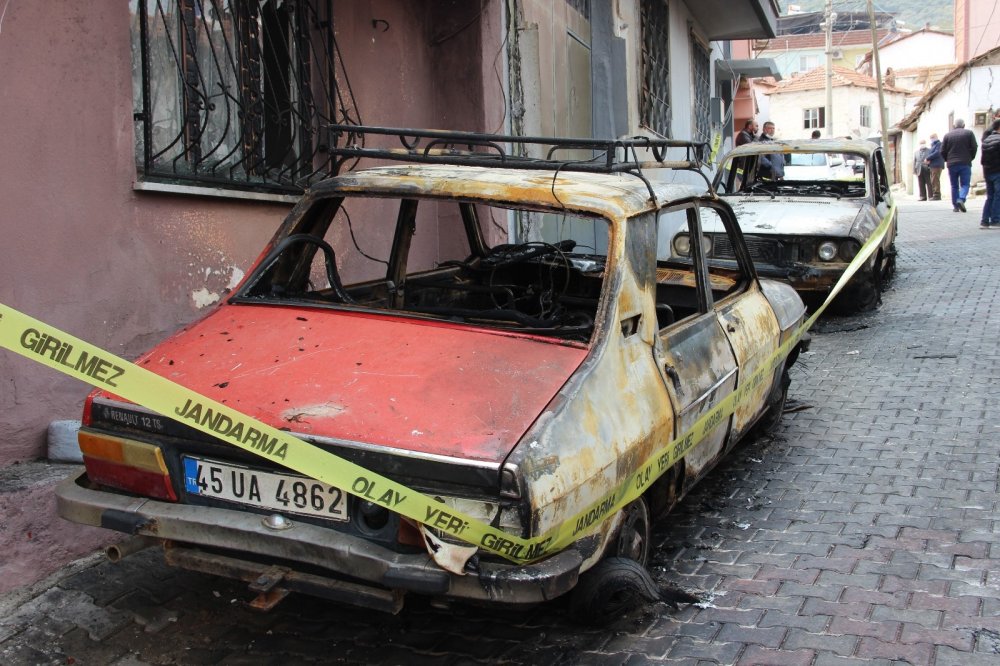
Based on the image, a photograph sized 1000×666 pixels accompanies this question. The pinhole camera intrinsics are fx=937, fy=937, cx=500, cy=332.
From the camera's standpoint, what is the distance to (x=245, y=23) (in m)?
6.00

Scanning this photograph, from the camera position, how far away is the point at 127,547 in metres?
3.12

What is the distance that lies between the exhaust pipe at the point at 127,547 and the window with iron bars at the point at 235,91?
7.88 ft

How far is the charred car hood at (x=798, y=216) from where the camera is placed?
8664mm

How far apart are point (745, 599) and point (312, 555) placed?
1777mm

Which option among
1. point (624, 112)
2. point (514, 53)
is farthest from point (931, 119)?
point (514, 53)

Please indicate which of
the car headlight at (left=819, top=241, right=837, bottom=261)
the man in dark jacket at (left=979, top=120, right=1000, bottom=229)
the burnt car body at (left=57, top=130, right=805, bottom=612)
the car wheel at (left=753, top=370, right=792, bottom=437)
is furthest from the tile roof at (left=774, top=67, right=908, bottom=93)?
the burnt car body at (left=57, top=130, right=805, bottom=612)

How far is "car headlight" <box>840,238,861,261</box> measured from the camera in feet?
27.9

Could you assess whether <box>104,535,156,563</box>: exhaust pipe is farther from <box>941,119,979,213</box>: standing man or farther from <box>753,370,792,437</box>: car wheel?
<box>941,119,979,213</box>: standing man

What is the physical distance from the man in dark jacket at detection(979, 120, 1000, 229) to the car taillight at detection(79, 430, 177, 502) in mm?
15185

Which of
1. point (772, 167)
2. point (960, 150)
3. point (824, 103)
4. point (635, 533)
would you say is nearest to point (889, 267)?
point (772, 167)

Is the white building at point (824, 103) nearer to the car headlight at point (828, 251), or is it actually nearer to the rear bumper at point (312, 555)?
the car headlight at point (828, 251)

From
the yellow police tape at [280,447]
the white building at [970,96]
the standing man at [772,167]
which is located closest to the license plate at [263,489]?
the yellow police tape at [280,447]

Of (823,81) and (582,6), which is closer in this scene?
(582,6)

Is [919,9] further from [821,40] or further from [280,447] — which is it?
[280,447]
